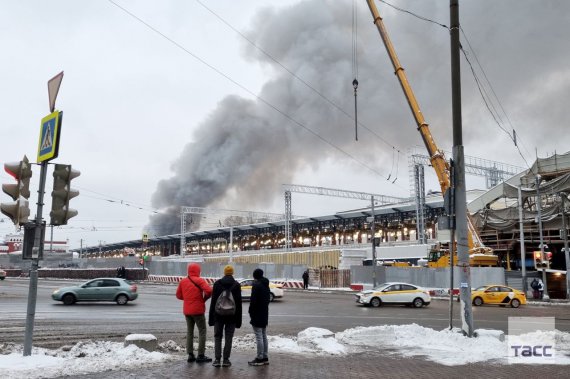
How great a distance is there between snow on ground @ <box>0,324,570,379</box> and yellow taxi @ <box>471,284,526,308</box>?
54.6ft

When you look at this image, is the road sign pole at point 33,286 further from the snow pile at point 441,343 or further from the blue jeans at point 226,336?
the snow pile at point 441,343

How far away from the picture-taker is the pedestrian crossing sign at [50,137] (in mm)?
8906

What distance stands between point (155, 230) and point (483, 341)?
74486mm

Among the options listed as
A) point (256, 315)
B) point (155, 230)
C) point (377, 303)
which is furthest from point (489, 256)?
point (155, 230)

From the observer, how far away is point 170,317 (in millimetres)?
17844

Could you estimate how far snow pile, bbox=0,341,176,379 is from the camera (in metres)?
7.82

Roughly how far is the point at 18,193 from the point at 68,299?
16.5 metres

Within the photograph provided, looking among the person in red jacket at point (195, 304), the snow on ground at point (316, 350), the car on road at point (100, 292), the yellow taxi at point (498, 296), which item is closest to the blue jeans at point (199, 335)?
the person in red jacket at point (195, 304)

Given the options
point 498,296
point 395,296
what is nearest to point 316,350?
point 395,296

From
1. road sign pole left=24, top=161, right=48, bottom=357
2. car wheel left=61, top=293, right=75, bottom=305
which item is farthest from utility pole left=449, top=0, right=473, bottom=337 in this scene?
car wheel left=61, top=293, right=75, bottom=305

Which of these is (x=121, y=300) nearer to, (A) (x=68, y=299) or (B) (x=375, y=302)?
(A) (x=68, y=299)

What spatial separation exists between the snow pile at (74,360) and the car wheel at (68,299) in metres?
14.1

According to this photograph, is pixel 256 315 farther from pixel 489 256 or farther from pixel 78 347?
pixel 489 256

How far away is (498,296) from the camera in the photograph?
27531 millimetres
